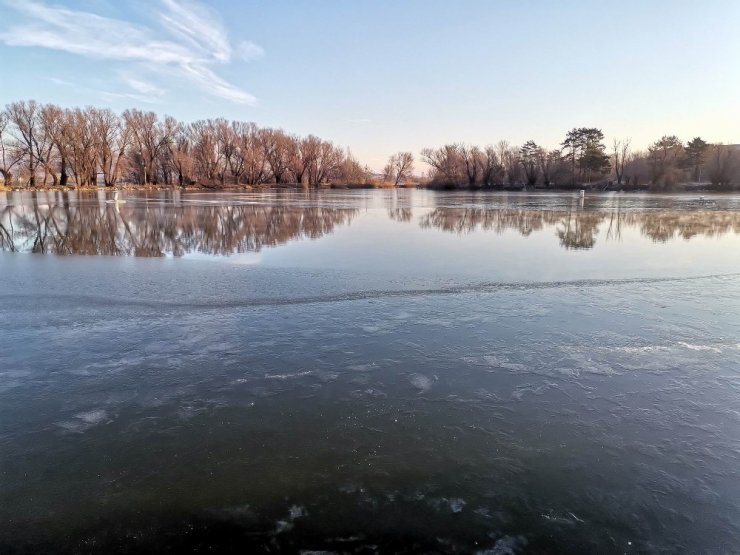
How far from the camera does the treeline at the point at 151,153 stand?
55531 mm

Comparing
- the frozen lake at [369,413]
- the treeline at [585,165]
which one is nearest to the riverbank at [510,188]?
the treeline at [585,165]

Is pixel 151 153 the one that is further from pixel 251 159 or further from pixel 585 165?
pixel 585 165

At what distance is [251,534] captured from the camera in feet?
8.70

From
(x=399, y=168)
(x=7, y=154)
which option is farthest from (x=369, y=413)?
(x=399, y=168)

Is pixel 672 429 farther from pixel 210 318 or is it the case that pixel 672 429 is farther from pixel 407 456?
pixel 210 318

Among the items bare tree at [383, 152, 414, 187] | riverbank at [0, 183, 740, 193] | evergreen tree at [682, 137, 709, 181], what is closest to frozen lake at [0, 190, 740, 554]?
riverbank at [0, 183, 740, 193]

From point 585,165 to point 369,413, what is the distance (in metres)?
71.8

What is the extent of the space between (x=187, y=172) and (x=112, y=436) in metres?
74.8

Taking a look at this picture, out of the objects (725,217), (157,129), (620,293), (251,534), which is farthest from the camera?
(157,129)

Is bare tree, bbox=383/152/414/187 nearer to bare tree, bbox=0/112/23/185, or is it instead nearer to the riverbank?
the riverbank

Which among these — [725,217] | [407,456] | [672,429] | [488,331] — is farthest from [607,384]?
[725,217]

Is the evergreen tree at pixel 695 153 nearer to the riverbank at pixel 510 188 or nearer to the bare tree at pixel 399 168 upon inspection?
the riverbank at pixel 510 188

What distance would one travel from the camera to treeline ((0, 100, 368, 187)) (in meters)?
55.5

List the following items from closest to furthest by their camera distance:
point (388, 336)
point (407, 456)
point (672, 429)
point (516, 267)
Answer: point (407, 456) < point (672, 429) < point (388, 336) < point (516, 267)
